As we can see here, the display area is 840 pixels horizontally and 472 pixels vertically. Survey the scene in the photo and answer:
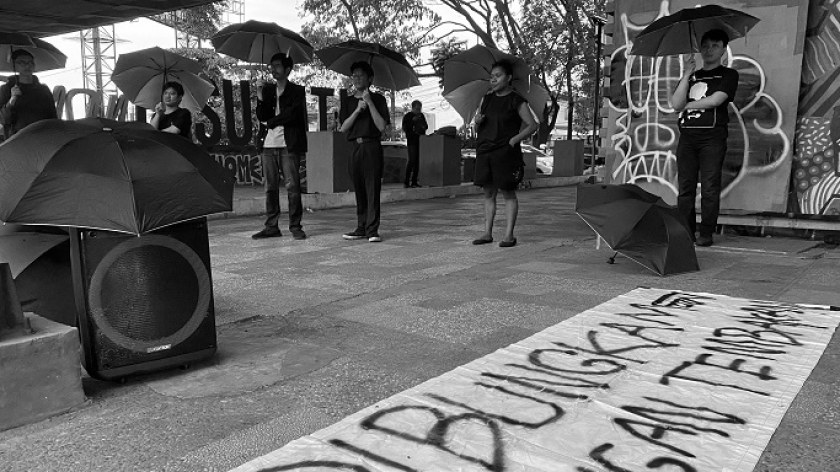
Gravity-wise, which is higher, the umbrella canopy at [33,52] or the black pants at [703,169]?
the umbrella canopy at [33,52]

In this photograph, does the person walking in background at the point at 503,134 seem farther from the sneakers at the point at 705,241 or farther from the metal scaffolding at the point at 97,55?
the metal scaffolding at the point at 97,55

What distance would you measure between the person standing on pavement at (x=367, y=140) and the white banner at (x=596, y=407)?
3.97 metres

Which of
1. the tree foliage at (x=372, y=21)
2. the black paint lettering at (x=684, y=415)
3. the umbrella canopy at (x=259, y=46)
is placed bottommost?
the black paint lettering at (x=684, y=415)

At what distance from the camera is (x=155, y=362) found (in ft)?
10.3

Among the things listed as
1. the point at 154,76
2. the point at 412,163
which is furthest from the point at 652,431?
the point at 412,163

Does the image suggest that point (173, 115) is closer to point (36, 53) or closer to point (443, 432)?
point (36, 53)

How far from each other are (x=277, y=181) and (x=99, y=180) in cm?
495

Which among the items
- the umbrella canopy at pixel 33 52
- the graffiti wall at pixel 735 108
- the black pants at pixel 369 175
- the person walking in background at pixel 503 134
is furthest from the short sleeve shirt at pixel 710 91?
the umbrella canopy at pixel 33 52

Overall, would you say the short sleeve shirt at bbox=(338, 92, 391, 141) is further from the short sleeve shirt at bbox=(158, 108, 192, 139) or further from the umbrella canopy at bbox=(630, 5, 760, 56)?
the umbrella canopy at bbox=(630, 5, 760, 56)

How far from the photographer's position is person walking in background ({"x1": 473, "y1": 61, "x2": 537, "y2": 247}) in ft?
22.6

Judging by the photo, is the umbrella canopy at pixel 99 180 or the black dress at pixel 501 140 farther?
the black dress at pixel 501 140

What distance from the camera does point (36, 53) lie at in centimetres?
807

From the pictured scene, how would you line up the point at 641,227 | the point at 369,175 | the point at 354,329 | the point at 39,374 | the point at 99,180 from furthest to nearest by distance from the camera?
the point at 369,175 → the point at 641,227 → the point at 354,329 → the point at 99,180 → the point at 39,374

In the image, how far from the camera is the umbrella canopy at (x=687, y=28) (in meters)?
6.33
